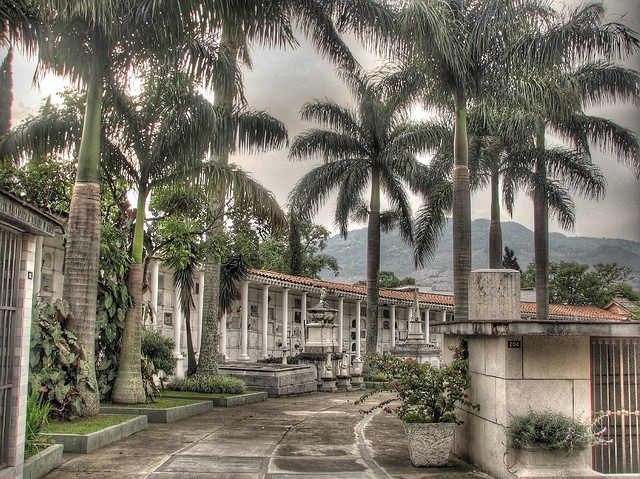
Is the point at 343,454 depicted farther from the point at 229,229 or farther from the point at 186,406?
the point at 229,229

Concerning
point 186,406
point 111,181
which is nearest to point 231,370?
point 186,406

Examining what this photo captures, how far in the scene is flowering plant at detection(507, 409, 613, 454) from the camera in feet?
23.2

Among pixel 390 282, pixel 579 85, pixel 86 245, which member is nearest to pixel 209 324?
pixel 86 245

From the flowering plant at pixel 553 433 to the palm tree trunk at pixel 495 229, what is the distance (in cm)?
→ 1466

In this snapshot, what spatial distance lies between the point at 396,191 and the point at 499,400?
19.0 meters

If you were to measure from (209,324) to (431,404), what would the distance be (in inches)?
383

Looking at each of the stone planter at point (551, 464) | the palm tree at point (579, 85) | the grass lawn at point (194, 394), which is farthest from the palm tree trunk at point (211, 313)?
the stone planter at point (551, 464)

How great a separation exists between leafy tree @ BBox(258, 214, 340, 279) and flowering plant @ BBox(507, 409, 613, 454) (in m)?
27.8

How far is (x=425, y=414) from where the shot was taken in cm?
862

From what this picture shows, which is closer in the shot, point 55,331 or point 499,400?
point 499,400

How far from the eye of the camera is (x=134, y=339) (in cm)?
1295

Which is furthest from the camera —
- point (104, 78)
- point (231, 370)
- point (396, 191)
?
point (396, 191)

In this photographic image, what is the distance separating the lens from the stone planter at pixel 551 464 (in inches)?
281

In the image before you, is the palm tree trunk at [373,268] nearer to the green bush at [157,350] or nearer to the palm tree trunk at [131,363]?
the green bush at [157,350]
